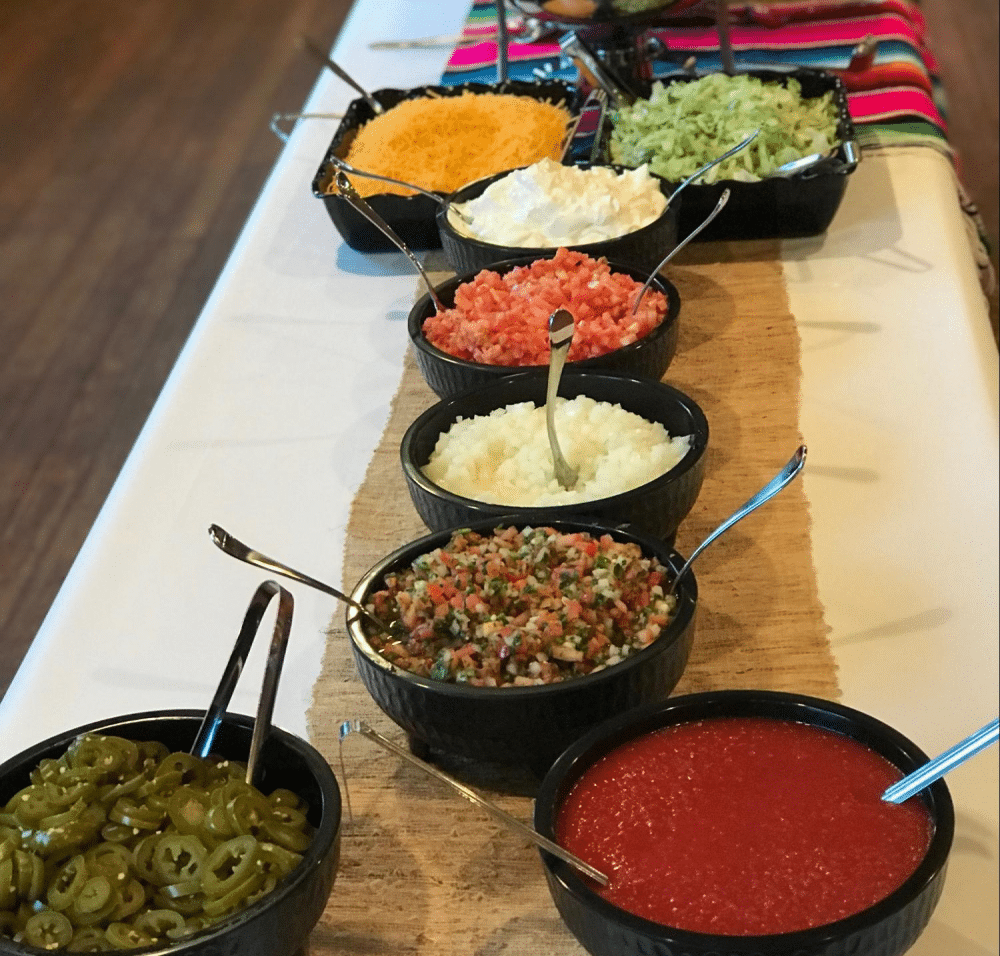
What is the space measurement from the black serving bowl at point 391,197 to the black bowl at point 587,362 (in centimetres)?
33

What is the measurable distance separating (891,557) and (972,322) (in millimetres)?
447

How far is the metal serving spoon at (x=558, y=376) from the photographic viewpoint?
113cm

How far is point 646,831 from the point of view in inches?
30.9

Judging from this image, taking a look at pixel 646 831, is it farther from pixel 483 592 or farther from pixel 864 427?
pixel 864 427

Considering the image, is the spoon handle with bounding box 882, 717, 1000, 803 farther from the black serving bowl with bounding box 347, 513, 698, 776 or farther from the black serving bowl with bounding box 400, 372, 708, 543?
the black serving bowl with bounding box 400, 372, 708, 543

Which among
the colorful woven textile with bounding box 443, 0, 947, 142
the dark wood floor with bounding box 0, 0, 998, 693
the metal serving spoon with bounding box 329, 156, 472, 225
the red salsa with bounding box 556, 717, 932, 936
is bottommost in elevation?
the dark wood floor with bounding box 0, 0, 998, 693

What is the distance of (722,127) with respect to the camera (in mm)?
1734

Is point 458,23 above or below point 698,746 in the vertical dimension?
below

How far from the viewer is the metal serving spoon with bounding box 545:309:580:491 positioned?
1127 mm

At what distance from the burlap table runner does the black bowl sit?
0.10m

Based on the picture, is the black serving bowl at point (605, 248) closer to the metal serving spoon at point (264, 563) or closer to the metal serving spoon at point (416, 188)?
the metal serving spoon at point (416, 188)

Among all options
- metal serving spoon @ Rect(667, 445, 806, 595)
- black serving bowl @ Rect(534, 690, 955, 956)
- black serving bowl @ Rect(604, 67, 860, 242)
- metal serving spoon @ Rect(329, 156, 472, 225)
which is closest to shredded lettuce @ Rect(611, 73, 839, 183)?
black serving bowl @ Rect(604, 67, 860, 242)

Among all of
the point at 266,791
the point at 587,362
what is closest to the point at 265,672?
the point at 266,791

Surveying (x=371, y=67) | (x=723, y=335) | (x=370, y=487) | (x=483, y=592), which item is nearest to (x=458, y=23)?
(x=371, y=67)
